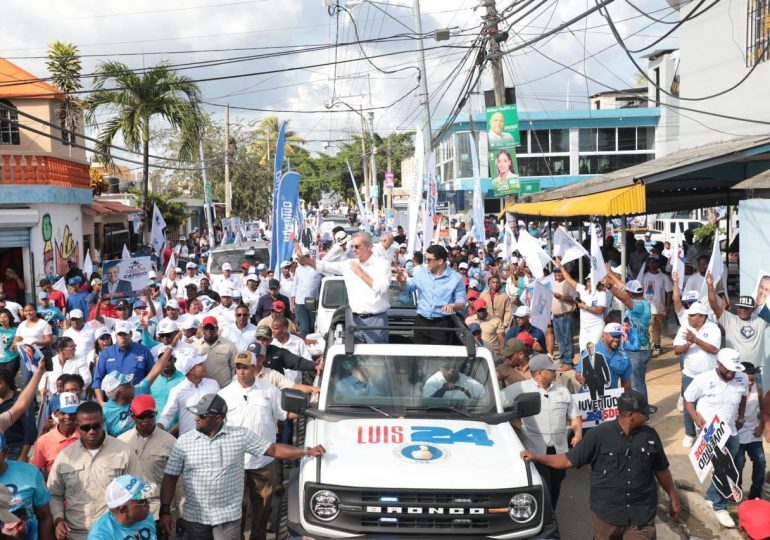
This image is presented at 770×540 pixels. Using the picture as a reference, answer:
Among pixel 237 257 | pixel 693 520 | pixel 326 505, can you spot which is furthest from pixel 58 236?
pixel 326 505

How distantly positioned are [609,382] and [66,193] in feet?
63.2

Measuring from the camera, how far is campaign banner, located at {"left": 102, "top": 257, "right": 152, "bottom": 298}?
42.0 ft

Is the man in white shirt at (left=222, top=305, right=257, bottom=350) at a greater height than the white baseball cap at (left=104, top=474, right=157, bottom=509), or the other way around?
the man in white shirt at (left=222, top=305, right=257, bottom=350)

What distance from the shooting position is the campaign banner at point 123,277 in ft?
42.0

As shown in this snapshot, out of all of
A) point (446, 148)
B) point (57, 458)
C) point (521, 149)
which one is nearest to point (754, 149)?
point (57, 458)

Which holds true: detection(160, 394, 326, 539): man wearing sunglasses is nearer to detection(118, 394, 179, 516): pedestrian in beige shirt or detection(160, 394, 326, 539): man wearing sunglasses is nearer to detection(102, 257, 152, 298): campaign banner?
detection(118, 394, 179, 516): pedestrian in beige shirt

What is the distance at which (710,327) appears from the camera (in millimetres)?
8836

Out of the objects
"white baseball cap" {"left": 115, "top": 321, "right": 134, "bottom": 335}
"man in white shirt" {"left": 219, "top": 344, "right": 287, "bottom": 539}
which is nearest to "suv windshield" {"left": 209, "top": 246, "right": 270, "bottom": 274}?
"white baseball cap" {"left": 115, "top": 321, "right": 134, "bottom": 335}

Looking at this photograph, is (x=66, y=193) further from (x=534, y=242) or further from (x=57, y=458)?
(x=57, y=458)

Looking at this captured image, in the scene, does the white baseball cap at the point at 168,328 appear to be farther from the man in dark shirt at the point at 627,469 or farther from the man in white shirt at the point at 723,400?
the man in white shirt at the point at 723,400

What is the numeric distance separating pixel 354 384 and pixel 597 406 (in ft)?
9.59

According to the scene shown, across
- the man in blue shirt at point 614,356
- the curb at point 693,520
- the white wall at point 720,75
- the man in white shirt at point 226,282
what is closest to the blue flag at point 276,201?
the man in white shirt at point 226,282

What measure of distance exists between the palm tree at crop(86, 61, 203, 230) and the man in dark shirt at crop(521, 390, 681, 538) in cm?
1985

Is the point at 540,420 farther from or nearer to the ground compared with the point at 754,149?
nearer to the ground
